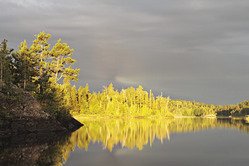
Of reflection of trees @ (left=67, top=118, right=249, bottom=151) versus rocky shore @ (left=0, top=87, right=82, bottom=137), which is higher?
rocky shore @ (left=0, top=87, right=82, bottom=137)

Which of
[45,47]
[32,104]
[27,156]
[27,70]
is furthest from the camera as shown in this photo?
[45,47]

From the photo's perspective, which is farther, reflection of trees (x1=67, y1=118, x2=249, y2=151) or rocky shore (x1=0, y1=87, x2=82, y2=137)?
rocky shore (x1=0, y1=87, x2=82, y2=137)

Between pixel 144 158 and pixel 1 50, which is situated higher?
pixel 1 50

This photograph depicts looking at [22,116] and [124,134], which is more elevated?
[22,116]

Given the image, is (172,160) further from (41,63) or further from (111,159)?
(41,63)

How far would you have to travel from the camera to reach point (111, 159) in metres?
28.5

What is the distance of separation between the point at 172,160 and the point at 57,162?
27.9 ft

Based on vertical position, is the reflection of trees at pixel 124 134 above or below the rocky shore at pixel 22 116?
below

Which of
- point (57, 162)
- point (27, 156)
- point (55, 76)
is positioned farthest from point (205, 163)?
point (55, 76)

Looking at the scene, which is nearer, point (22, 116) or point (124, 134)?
point (22, 116)

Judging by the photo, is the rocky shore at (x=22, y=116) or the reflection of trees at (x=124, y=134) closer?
the reflection of trees at (x=124, y=134)

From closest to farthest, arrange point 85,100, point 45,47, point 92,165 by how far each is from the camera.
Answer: point 92,165 → point 45,47 → point 85,100

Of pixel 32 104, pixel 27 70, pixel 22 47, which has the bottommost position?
pixel 32 104

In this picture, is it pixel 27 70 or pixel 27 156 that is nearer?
pixel 27 156
